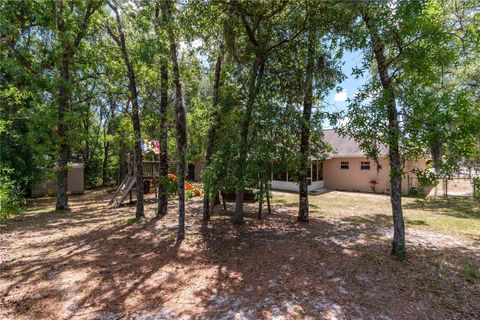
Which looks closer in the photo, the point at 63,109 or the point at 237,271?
the point at 237,271

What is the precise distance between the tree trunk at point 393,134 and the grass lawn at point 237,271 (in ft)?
1.83

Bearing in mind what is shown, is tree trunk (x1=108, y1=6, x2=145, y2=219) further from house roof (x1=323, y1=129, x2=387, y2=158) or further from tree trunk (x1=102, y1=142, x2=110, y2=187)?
tree trunk (x1=102, y1=142, x2=110, y2=187)

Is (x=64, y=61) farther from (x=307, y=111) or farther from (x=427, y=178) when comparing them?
(x=427, y=178)

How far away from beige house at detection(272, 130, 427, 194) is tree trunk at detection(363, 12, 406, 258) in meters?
10.8

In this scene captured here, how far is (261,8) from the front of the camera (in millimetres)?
6516

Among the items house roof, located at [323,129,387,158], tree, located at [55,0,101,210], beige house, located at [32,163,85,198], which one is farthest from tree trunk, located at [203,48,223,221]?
beige house, located at [32,163,85,198]

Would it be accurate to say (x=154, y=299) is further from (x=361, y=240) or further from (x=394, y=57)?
(x=394, y=57)

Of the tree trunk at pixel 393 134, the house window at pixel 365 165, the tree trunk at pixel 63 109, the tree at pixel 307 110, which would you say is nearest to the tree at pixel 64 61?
the tree trunk at pixel 63 109

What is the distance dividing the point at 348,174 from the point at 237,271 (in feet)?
49.4

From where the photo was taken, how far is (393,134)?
504 cm

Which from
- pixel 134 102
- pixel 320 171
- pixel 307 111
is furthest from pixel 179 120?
pixel 320 171

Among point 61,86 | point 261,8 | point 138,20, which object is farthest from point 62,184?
point 261,8

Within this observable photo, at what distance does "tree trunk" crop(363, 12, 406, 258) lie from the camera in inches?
198

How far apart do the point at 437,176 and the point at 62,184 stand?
503 inches
